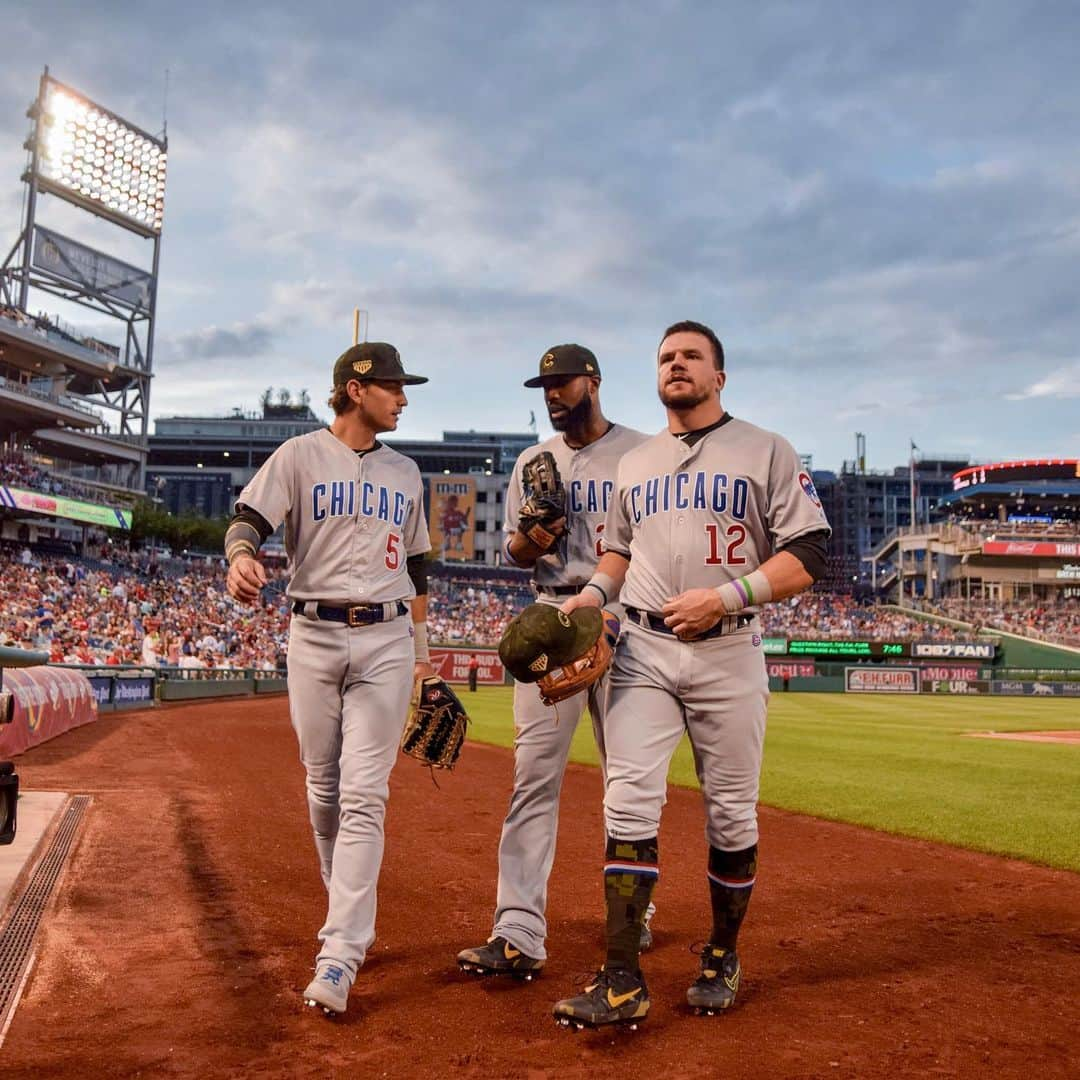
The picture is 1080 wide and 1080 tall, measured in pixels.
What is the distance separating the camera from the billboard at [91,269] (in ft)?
136

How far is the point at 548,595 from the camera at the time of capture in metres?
4.34

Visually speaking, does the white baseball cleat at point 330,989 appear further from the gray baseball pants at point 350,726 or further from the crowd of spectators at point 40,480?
the crowd of spectators at point 40,480

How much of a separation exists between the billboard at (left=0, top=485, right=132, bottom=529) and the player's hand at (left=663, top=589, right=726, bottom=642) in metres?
35.6

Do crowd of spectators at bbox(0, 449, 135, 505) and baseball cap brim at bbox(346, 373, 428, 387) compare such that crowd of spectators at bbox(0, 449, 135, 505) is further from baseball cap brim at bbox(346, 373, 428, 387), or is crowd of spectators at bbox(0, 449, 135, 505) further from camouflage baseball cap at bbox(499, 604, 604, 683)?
camouflage baseball cap at bbox(499, 604, 604, 683)

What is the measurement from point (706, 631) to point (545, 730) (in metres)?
0.90

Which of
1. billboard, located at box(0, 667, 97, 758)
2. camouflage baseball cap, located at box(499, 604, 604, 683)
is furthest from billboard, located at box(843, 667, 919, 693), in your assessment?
camouflage baseball cap, located at box(499, 604, 604, 683)

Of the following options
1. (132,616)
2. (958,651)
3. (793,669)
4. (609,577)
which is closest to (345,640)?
(609,577)

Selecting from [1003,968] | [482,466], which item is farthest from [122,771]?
[482,466]

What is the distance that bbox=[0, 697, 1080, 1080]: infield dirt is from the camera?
291 cm

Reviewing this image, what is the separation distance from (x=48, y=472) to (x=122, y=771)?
111 feet

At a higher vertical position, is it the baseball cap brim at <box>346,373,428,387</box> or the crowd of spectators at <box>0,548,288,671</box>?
the baseball cap brim at <box>346,373,428,387</box>

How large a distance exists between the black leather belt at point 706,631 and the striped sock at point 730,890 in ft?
2.75

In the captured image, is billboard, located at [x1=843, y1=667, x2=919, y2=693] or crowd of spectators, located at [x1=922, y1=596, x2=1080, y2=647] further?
crowd of spectators, located at [x1=922, y1=596, x2=1080, y2=647]

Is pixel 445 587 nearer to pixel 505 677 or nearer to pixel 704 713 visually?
pixel 505 677
